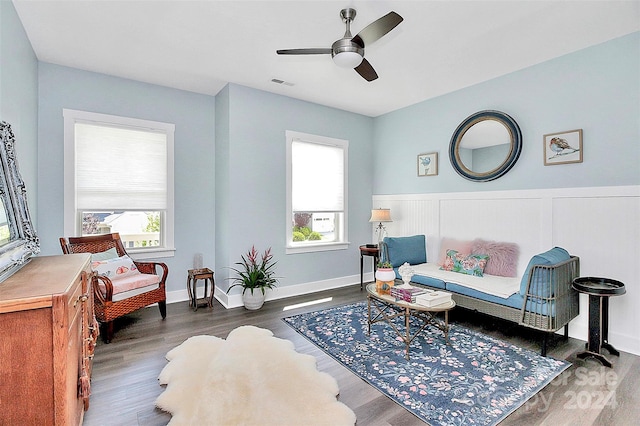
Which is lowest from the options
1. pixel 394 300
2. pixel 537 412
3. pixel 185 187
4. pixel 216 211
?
pixel 537 412

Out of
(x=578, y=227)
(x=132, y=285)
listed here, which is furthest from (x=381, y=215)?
(x=132, y=285)

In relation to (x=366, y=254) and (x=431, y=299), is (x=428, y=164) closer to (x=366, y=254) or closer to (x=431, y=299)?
(x=366, y=254)

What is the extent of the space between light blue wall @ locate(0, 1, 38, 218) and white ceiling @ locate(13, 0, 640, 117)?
19 centimetres

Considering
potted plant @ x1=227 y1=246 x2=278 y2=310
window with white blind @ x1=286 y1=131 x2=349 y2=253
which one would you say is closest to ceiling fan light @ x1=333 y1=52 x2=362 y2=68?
window with white blind @ x1=286 y1=131 x2=349 y2=253

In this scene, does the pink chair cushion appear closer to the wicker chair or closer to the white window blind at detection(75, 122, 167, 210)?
the wicker chair

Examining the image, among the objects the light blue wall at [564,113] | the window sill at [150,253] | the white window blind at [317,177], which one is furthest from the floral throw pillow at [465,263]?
the window sill at [150,253]

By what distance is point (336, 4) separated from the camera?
8.39ft

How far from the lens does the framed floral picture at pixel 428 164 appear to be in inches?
188

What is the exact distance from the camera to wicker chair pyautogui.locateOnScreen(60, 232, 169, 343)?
3102mm

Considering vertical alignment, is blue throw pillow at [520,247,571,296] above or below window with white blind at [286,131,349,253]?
below

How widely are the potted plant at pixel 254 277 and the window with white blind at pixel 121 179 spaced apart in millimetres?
1038

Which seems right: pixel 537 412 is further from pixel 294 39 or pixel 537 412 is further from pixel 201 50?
pixel 201 50

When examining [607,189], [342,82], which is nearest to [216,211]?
[342,82]

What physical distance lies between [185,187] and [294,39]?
2567 mm
